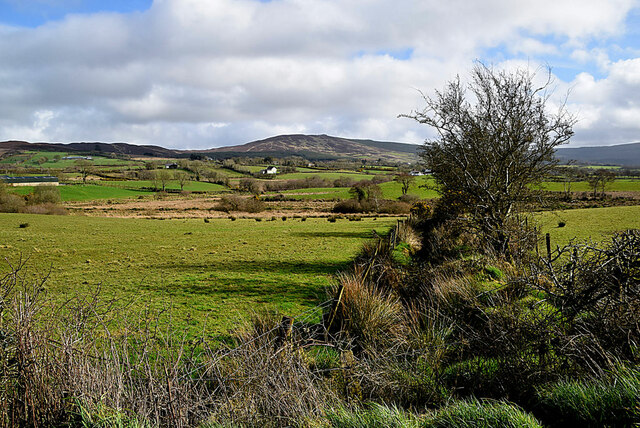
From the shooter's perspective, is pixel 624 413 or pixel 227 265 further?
pixel 227 265

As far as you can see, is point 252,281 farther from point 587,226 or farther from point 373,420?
point 587,226

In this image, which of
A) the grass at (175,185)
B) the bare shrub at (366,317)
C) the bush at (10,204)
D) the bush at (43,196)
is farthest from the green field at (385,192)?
the bare shrub at (366,317)

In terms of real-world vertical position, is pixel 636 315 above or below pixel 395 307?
above

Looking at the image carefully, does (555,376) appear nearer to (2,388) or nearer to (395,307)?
(395,307)

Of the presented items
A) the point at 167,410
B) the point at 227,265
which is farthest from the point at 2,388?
the point at 227,265

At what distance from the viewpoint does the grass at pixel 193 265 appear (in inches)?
405

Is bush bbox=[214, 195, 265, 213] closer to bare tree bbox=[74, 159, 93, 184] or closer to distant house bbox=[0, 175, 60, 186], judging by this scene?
distant house bbox=[0, 175, 60, 186]

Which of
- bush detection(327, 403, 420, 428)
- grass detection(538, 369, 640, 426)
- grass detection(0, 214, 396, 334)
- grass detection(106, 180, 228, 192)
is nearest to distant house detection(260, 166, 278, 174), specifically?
grass detection(106, 180, 228, 192)

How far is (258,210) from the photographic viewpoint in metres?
63.4

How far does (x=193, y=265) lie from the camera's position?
646 inches

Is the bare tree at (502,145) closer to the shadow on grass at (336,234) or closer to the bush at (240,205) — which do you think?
the shadow on grass at (336,234)

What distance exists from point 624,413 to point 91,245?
2407 centimetres

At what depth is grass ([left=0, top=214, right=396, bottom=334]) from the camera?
33.7 feet

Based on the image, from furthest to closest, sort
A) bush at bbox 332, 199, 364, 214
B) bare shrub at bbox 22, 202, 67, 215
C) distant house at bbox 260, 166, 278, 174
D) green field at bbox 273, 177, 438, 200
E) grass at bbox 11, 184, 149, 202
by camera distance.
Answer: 1. distant house at bbox 260, 166, 278, 174
2. grass at bbox 11, 184, 149, 202
3. green field at bbox 273, 177, 438, 200
4. bush at bbox 332, 199, 364, 214
5. bare shrub at bbox 22, 202, 67, 215
